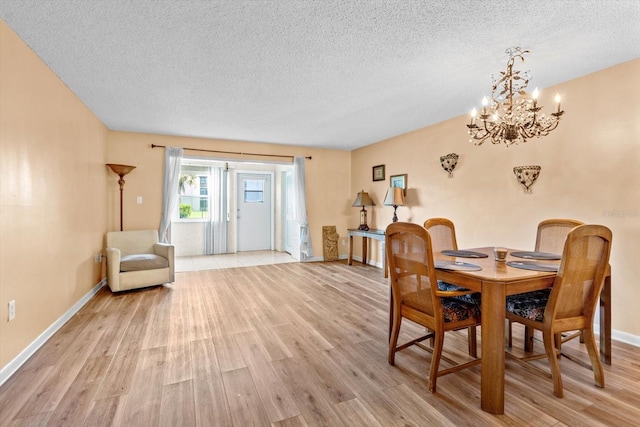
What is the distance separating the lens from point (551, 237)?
2.54 meters

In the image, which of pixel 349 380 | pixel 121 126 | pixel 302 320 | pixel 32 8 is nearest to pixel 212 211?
pixel 121 126

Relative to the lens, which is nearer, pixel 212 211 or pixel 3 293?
pixel 3 293

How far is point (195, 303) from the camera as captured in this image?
11.5 feet

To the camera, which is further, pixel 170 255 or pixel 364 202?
pixel 364 202

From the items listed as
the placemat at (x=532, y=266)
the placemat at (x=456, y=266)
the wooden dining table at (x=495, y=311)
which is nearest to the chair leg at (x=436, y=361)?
the wooden dining table at (x=495, y=311)

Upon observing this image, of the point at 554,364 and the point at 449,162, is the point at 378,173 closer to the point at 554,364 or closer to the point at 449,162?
the point at 449,162

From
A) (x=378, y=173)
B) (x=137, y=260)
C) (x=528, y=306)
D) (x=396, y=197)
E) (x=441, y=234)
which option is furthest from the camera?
(x=378, y=173)

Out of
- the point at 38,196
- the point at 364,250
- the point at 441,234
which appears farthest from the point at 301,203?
the point at 38,196

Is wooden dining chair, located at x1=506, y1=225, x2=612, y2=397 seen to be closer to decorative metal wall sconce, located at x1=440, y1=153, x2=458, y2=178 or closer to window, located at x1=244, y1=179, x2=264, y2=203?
decorative metal wall sconce, located at x1=440, y1=153, x2=458, y2=178

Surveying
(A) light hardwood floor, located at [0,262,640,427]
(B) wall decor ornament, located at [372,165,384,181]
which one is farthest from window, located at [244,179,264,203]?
(A) light hardwood floor, located at [0,262,640,427]

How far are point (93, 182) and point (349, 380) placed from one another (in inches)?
151

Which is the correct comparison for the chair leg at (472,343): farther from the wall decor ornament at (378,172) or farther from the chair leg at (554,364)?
the wall decor ornament at (378,172)

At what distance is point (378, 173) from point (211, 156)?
2.99 metres

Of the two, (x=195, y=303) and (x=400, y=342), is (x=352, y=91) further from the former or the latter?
(x=195, y=303)
